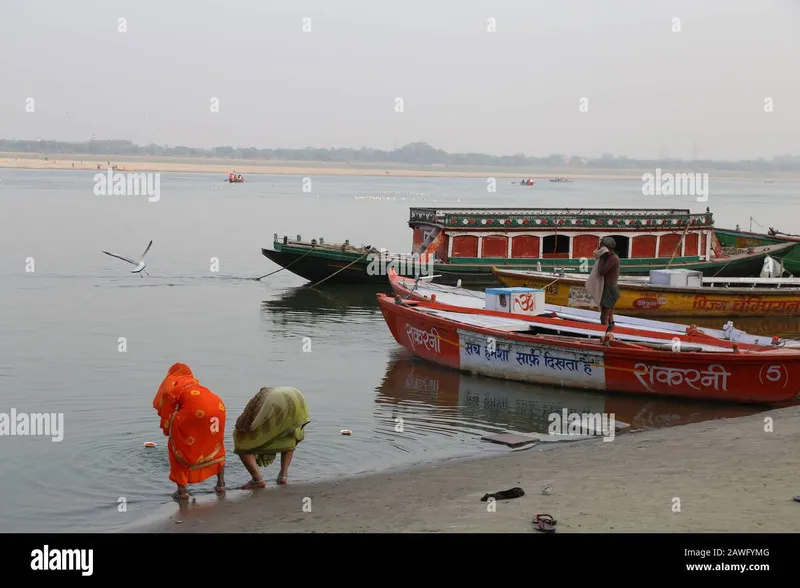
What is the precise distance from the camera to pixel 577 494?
9.12m

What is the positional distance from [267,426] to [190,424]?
3.02 ft

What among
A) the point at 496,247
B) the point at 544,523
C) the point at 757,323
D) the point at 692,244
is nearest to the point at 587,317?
the point at 757,323

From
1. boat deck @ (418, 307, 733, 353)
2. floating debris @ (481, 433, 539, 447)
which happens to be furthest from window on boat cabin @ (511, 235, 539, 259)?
floating debris @ (481, 433, 539, 447)

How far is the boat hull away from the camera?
31281mm

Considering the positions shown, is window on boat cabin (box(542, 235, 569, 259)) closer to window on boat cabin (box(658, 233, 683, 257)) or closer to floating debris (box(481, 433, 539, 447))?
window on boat cabin (box(658, 233, 683, 257))

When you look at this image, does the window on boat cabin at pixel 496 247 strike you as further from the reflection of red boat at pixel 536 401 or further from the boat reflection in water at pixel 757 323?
the reflection of red boat at pixel 536 401

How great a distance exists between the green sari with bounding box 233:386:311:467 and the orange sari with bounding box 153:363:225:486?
0.36 meters

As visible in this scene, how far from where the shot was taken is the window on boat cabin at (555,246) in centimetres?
3198

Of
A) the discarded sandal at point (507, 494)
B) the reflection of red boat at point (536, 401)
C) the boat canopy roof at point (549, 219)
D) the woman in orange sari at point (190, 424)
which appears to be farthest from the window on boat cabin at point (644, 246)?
the woman in orange sari at point (190, 424)

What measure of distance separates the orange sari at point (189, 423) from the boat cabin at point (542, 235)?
21.9 meters

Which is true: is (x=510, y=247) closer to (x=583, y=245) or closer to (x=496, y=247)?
(x=496, y=247)
